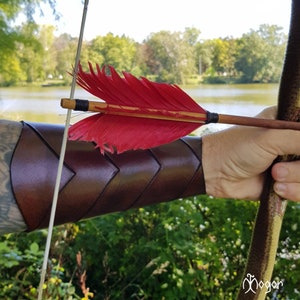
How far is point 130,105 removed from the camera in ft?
1.59

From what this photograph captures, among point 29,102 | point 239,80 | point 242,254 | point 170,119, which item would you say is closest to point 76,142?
point 170,119

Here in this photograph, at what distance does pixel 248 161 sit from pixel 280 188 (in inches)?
2.7

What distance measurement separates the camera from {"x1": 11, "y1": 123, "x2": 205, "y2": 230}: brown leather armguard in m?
0.61

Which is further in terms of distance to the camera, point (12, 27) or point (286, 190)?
point (12, 27)

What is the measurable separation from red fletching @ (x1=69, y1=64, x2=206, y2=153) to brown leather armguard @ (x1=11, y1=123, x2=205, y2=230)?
0.42 ft

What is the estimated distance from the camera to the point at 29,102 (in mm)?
2463

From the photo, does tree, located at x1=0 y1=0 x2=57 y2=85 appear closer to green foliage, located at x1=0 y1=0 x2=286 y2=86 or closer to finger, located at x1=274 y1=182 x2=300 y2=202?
A: green foliage, located at x1=0 y1=0 x2=286 y2=86

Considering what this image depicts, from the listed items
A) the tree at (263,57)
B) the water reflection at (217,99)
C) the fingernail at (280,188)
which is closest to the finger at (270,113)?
the fingernail at (280,188)

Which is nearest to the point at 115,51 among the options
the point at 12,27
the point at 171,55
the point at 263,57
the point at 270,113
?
the point at 171,55

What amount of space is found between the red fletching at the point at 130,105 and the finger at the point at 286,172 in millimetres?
217

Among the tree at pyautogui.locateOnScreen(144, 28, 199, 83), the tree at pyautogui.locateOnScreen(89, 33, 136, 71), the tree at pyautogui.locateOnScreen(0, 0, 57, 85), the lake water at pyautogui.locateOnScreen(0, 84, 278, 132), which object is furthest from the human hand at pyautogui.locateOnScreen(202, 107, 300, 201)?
the tree at pyautogui.locateOnScreen(0, 0, 57, 85)

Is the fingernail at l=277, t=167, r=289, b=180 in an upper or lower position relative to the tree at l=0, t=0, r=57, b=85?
lower

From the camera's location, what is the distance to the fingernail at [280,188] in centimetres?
66

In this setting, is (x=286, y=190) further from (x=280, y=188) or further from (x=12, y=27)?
(x=12, y=27)
